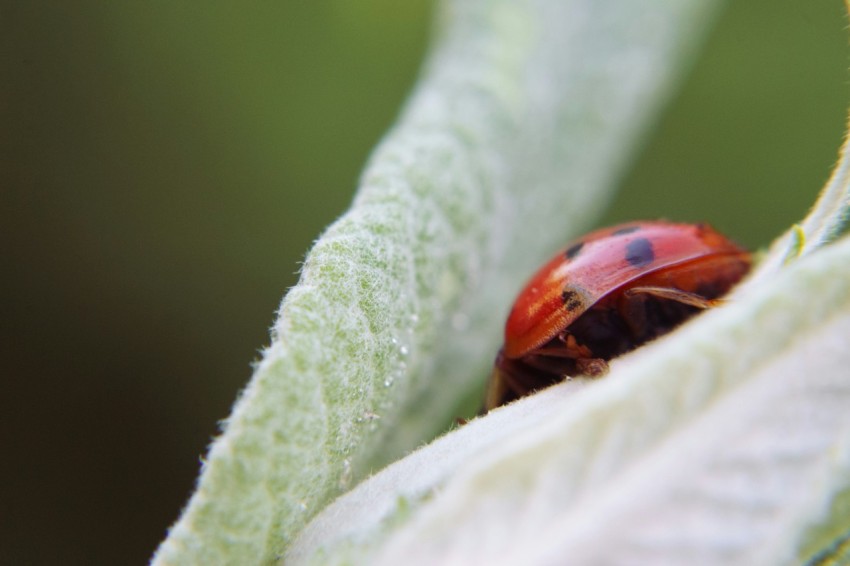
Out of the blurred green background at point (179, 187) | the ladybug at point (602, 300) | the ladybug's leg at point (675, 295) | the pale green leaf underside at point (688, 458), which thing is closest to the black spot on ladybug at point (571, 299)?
the ladybug at point (602, 300)

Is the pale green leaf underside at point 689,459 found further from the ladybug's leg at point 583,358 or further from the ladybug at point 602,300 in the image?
the ladybug at point 602,300

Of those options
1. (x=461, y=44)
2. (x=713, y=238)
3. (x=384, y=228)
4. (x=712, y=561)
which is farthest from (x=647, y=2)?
(x=712, y=561)

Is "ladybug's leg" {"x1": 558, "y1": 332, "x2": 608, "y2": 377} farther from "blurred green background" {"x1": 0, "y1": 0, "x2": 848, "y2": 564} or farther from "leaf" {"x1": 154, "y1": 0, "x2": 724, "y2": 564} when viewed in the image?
"blurred green background" {"x1": 0, "y1": 0, "x2": 848, "y2": 564}

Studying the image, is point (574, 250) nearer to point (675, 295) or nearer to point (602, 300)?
point (602, 300)

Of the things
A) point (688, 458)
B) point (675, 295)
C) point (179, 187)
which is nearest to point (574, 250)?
point (675, 295)

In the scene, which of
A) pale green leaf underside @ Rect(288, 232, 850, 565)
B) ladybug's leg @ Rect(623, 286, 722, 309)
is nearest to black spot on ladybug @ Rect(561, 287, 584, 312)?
ladybug's leg @ Rect(623, 286, 722, 309)

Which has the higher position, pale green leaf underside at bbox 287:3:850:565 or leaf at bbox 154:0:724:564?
leaf at bbox 154:0:724:564
